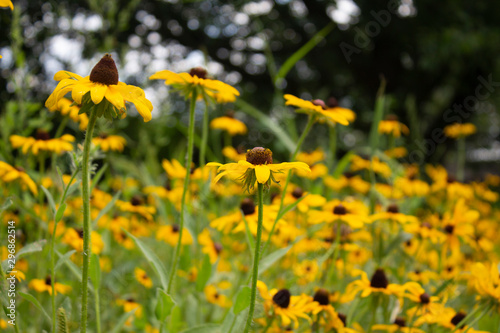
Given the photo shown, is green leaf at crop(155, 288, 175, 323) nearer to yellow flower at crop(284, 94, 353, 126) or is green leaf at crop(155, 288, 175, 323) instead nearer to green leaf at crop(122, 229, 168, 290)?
green leaf at crop(122, 229, 168, 290)

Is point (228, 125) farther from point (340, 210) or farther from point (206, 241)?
point (340, 210)

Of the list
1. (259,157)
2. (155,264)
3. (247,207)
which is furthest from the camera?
(247,207)

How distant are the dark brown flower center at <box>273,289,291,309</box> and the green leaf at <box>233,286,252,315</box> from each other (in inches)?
5.4

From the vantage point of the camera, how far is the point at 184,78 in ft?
3.24

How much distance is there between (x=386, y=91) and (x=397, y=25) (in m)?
1.08

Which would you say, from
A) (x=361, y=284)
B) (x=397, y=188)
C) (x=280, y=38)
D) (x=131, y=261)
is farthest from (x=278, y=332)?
(x=280, y=38)

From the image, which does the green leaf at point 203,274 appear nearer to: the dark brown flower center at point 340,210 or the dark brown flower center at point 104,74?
the dark brown flower center at point 340,210

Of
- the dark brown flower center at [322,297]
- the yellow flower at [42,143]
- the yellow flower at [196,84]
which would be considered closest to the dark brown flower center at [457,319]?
the dark brown flower center at [322,297]

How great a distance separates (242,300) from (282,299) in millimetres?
158

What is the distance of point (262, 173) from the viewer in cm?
73

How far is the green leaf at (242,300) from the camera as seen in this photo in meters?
0.86

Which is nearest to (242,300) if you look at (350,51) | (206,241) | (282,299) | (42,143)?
(282,299)

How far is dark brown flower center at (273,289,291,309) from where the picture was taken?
998 mm

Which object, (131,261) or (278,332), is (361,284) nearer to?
(278,332)
